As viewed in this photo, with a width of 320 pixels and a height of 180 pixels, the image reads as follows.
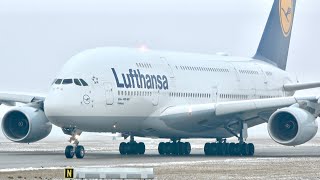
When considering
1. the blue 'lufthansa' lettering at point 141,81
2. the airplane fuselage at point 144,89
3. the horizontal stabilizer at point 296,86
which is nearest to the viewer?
the airplane fuselage at point 144,89

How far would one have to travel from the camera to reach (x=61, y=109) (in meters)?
35.3

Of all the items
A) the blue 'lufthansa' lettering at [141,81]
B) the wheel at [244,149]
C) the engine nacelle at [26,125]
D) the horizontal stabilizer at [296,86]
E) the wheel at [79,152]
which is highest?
the horizontal stabilizer at [296,86]

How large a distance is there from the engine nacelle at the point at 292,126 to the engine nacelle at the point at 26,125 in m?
9.70

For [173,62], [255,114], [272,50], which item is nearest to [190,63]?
[173,62]

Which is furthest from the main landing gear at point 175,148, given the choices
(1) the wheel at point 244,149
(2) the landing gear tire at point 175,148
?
(1) the wheel at point 244,149

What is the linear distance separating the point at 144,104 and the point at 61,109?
4.67m

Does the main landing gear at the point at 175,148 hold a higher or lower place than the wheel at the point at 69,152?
higher

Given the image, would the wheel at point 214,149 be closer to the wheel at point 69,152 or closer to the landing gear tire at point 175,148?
the landing gear tire at point 175,148

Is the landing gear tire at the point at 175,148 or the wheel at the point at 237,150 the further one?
the landing gear tire at the point at 175,148

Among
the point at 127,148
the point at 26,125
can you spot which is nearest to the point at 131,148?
the point at 127,148

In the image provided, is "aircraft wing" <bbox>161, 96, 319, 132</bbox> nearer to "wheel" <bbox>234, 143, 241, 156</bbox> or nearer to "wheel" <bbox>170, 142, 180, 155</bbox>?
"wheel" <bbox>170, 142, 180, 155</bbox>

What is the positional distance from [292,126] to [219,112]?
3041 mm

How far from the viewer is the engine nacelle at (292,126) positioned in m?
37.0

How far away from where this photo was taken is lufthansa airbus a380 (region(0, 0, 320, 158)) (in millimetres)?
36281
